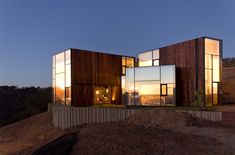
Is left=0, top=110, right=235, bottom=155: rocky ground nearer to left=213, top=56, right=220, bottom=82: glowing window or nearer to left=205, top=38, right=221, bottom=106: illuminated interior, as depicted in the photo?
left=205, top=38, right=221, bottom=106: illuminated interior

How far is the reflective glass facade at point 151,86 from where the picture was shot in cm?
1909

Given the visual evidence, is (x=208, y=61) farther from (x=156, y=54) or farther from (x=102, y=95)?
(x=102, y=95)

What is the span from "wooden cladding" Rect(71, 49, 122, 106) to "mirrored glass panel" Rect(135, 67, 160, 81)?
5233 mm

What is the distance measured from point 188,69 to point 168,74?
193cm

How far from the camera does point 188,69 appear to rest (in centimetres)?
1986

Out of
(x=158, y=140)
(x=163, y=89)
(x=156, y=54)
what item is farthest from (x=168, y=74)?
(x=158, y=140)

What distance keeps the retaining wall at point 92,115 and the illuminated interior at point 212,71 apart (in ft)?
20.6

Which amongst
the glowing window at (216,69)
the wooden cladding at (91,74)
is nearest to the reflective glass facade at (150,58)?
the wooden cladding at (91,74)

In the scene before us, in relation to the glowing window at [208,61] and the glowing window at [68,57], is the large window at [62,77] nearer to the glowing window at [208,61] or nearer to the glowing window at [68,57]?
the glowing window at [68,57]

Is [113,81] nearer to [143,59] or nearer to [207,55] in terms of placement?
[143,59]

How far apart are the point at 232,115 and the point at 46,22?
111 ft

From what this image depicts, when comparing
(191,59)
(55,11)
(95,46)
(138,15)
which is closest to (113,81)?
(191,59)

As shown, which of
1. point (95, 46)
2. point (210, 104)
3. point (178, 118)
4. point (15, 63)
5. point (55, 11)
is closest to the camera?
point (178, 118)

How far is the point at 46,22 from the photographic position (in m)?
39.4
